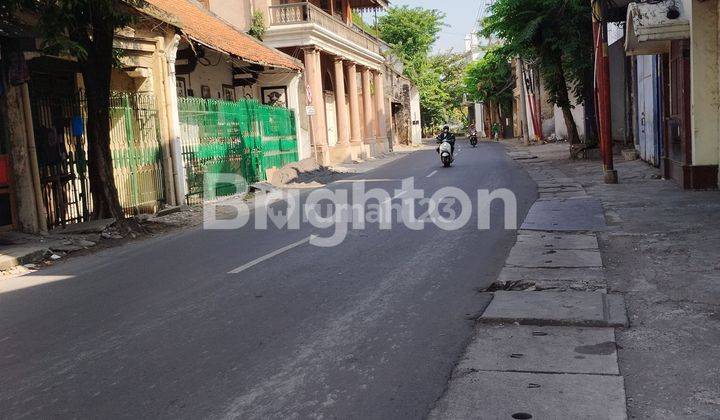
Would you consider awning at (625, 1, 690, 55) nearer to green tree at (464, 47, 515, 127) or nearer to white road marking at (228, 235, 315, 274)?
white road marking at (228, 235, 315, 274)

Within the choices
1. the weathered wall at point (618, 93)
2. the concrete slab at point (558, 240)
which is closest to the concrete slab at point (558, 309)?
the concrete slab at point (558, 240)

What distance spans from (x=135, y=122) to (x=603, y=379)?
12.9 m

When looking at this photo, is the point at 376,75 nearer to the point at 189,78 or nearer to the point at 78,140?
the point at 189,78

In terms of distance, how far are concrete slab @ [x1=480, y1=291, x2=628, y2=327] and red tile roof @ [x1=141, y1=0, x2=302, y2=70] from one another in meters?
11.4

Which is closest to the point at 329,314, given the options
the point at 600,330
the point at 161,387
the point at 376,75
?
the point at 161,387

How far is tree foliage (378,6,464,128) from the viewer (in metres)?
63.0

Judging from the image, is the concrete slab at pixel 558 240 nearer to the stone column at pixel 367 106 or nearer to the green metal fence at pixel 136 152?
the green metal fence at pixel 136 152

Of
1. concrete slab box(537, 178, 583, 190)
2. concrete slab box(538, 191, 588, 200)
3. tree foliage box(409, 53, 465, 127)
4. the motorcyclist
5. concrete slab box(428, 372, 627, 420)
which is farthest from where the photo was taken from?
tree foliage box(409, 53, 465, 127)

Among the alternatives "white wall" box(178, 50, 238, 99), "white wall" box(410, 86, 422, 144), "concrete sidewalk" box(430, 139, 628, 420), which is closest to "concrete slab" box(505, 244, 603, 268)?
"concrete sidewalk" box(430, 139, 628, 420)

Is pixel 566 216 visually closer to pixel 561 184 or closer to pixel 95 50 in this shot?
pixel 561 184

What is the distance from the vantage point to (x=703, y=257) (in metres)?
7.05

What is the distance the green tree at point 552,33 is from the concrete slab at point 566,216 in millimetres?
10390

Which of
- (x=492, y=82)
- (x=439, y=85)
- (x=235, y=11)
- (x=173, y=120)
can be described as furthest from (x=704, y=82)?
(x=439, y=85)

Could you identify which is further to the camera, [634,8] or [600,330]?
[634,8]
